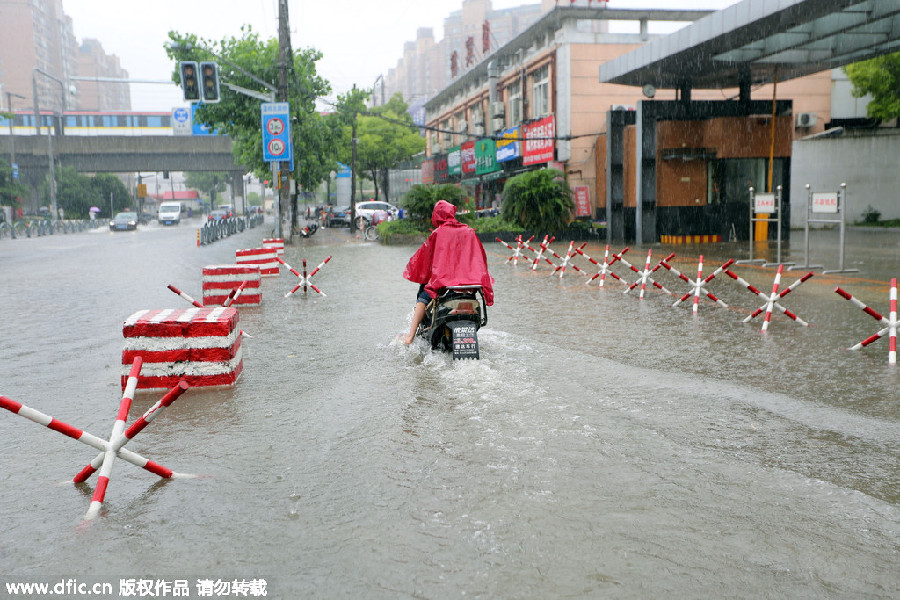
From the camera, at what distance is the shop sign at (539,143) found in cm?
3791

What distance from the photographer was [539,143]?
39.4 meters

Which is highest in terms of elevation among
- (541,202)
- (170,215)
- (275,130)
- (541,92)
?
(541,92)

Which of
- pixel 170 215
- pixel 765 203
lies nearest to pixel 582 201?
pixel 765 203

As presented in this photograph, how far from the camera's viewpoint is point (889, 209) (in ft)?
118

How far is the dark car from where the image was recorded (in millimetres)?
52500

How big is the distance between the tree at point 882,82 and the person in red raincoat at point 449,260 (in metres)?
32.3

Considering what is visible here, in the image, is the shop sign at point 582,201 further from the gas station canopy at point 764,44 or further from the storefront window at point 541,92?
the gas station canopy at point 764,44

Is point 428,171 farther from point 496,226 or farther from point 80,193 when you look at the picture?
point 80,193

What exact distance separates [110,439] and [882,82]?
37.1m

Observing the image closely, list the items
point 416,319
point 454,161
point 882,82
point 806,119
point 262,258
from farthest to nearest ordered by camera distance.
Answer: point 454,161 < point 806,119 < point 882,82 < point 262,258 < point 416,319

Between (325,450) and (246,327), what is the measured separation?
6166 millimetres

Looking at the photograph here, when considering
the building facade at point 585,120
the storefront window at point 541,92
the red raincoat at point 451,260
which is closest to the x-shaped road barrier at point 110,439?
the red raincoat at point 451,260

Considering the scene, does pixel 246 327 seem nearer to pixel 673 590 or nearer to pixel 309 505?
pixel 309 505

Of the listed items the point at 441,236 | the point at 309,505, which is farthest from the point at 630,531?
the point at 441,236
